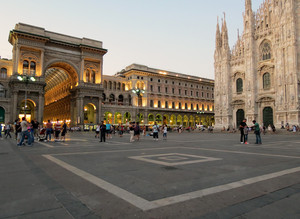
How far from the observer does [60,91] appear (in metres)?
62.3

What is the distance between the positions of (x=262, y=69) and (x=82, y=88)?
36346 mm

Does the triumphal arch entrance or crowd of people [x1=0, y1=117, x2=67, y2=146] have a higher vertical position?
the triumphal arch entrance

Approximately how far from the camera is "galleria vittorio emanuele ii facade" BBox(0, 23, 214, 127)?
41.5 m

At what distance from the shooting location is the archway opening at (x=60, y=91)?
50.5 m

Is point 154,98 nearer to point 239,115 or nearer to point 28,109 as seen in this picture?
point 239,115

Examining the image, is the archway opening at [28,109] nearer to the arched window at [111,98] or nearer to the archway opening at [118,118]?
the arched window at [111,98]

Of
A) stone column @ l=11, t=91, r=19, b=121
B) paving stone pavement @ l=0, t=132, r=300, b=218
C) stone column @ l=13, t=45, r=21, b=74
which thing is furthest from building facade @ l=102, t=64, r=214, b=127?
paving stone pavement @ l=0, t=132, r=300, b=218

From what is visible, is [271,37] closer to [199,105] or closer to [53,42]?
[199,105]

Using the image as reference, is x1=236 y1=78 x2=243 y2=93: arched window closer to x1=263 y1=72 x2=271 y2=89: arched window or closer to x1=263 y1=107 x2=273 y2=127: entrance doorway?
x1=263 y1=72 x2=271 y2=89: arched window

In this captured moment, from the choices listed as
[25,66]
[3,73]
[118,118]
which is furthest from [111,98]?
[3,73]

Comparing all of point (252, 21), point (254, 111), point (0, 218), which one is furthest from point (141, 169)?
point (252, 21)

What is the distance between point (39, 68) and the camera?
43469 mm

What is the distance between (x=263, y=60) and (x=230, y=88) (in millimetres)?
7627

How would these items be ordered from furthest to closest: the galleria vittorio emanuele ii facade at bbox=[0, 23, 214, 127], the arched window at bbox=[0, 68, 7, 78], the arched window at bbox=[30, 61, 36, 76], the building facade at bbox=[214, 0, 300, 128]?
the arched window at bbox=[0, 68, 7, 78] → the arched window at bbox=[30, 61, 36, 76] → the galleria vittorio emanuele ii facade at bbox=[0, 23, 214, 127] → the building facade at bbox=[214, 0, 300, 128]
